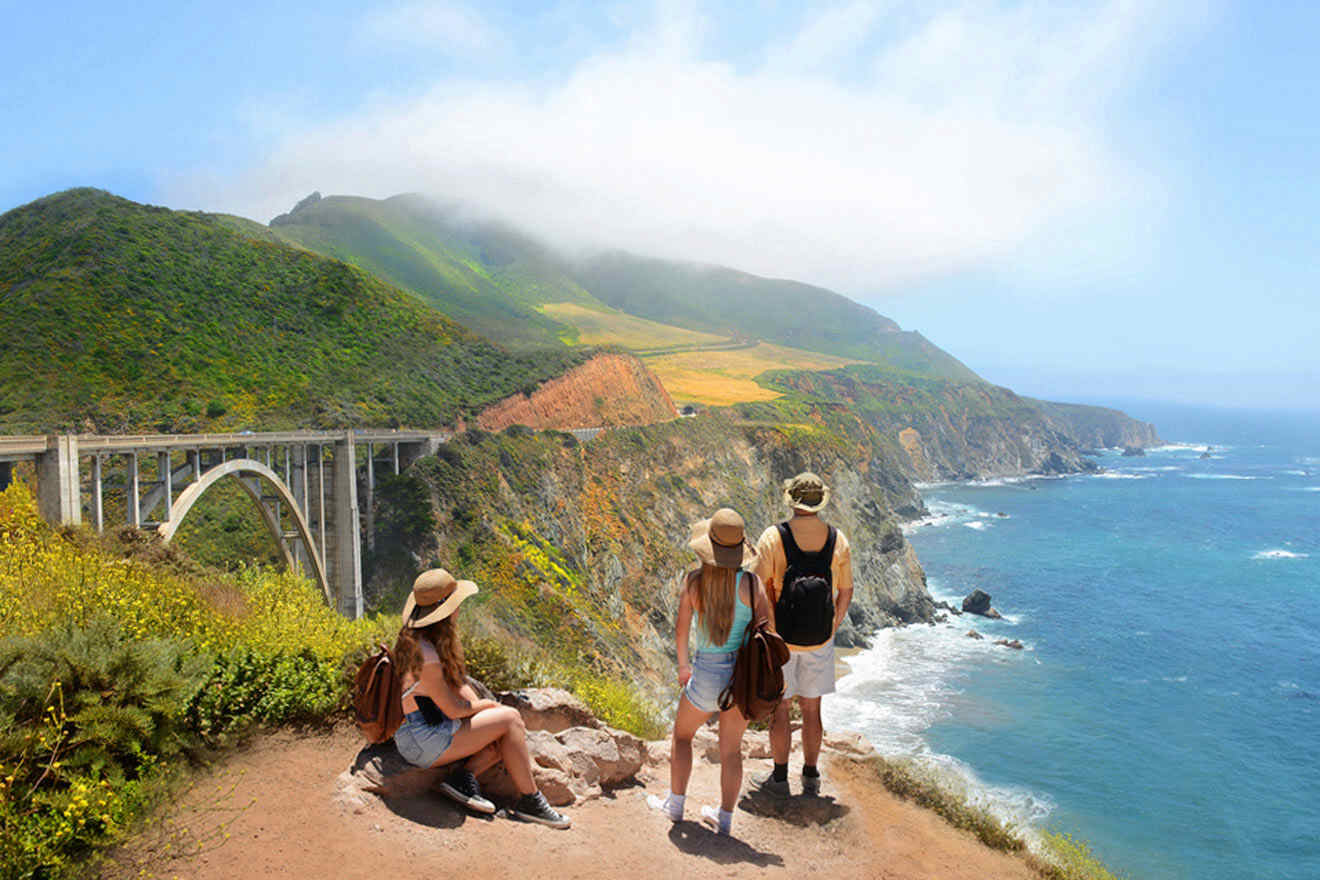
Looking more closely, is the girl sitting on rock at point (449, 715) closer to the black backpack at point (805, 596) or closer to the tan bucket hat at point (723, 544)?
the tan bucket hat at point (723, 544)

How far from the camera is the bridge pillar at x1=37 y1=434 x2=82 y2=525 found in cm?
1930

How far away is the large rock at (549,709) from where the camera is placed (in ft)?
27.0

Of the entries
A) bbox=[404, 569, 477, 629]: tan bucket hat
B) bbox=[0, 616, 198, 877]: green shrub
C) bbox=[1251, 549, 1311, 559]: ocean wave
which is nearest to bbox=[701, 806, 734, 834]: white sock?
bbox=[404, 569, 477, 629]: tan bucket hat

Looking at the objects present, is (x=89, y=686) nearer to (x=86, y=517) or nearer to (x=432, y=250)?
(x=86, y=517)

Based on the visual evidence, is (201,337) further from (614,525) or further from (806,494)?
(806,494)

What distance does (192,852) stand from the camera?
523cm

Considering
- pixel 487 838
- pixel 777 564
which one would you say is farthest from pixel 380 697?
pixel 777 564

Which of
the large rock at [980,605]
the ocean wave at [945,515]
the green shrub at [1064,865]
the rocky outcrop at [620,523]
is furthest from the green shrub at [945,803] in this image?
the ocean wave at [945,515]

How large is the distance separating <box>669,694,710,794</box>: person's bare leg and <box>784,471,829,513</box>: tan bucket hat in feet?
5.89

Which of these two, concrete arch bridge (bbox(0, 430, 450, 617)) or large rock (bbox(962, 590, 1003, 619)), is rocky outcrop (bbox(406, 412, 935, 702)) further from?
concrete arch bridge (bbox(0, 430, 450, 617))

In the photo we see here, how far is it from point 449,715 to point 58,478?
1832 centimetres

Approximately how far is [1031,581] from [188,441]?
6240cm

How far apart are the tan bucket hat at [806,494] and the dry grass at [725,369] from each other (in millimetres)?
93631

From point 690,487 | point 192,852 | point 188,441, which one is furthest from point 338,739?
point 690,487
